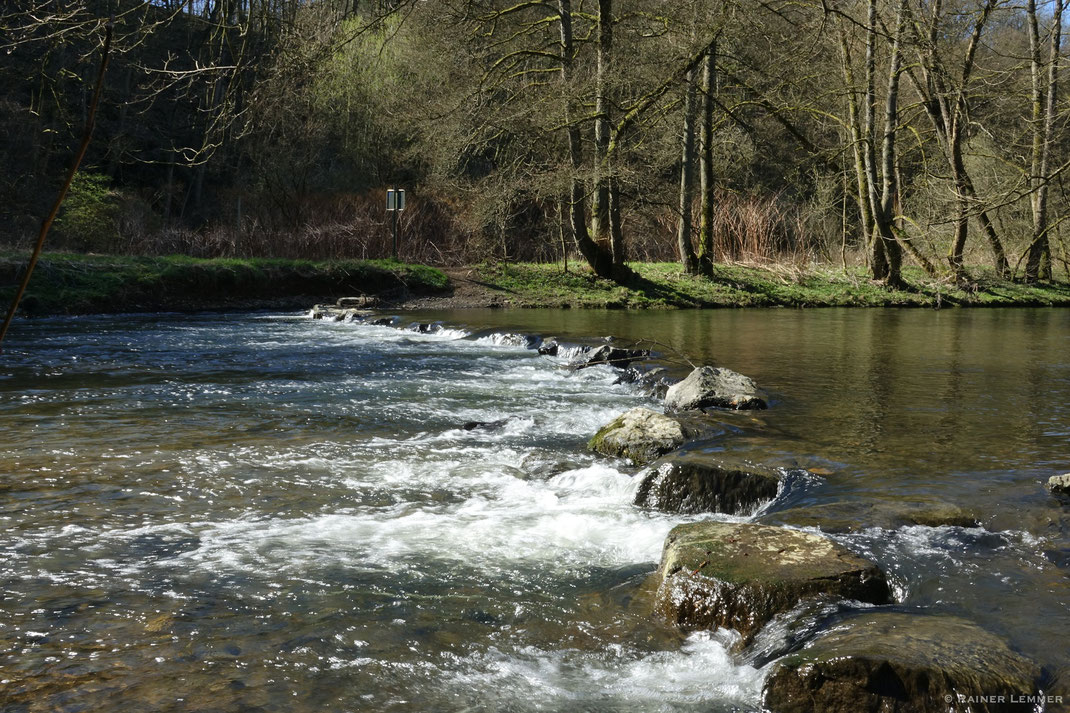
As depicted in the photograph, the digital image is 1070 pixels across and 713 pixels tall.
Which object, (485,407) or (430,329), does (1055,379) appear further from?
(430,329)

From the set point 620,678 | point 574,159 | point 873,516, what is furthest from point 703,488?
point 574,159

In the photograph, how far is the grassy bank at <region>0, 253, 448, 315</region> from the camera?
16.5m

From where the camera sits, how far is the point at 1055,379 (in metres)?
9.26

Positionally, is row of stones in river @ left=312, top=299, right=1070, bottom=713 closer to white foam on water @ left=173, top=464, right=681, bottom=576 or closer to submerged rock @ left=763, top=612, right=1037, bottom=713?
submerged rock @ left=763, top=612, right=1037, bottom=713

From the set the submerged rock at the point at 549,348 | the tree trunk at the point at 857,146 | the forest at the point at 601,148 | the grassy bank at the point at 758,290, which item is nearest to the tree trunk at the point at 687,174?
the forest at the point at 601,148

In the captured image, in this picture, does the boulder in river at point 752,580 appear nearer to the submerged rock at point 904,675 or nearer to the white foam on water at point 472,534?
the submerged rock at point 904,675

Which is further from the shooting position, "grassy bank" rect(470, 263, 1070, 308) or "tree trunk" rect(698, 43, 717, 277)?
"tree trunk" rect(698, 43, 717, 277)

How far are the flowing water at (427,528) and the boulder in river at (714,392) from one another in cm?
32

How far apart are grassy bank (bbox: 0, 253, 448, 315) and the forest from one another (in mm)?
2222

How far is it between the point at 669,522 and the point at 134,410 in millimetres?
5029

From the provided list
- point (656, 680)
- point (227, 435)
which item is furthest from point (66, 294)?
point (656, 680)

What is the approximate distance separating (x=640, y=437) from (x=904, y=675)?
3488mm

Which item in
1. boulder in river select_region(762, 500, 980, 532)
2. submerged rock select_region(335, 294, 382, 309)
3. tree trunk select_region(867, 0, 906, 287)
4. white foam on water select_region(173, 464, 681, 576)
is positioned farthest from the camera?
submerged rock select_region(335, 294, 382, 309)

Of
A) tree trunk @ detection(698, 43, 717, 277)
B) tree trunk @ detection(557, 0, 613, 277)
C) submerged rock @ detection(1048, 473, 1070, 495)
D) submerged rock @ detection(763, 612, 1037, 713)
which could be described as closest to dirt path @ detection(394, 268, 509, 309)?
tree trunk @ detection(557, 0, 613, 277)
